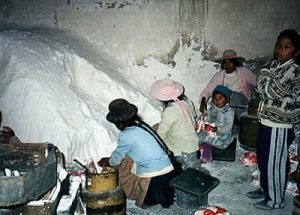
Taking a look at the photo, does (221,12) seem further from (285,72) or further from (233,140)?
(285,72)

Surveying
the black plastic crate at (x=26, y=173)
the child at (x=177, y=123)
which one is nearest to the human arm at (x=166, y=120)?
the child at (x=177, y=123)

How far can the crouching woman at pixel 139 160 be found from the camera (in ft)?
16.1

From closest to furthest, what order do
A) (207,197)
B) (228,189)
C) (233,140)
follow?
(207,197), (228,189), (233,140)

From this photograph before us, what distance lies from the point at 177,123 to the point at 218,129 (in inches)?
54.8

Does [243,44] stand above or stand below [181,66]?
above

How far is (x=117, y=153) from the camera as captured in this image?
506cm

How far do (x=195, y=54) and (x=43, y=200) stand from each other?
5.92 m

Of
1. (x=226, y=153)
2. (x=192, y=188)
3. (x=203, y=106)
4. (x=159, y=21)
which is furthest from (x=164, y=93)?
(x=159, y=21)

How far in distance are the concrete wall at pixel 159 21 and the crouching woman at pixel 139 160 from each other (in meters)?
3.77

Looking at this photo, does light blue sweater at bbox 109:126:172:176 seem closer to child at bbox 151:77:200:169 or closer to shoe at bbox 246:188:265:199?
child at bbox 151:77:200:169

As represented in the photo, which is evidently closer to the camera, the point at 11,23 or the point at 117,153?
the point at 117,153

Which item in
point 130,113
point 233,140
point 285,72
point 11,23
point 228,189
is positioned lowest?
point 228,189

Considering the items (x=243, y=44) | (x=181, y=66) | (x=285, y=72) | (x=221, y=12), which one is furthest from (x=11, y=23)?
(x=285, y=72)

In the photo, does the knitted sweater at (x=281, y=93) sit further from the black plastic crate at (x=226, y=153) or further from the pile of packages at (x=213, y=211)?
the black plastic crate at (x=226, y=153)
